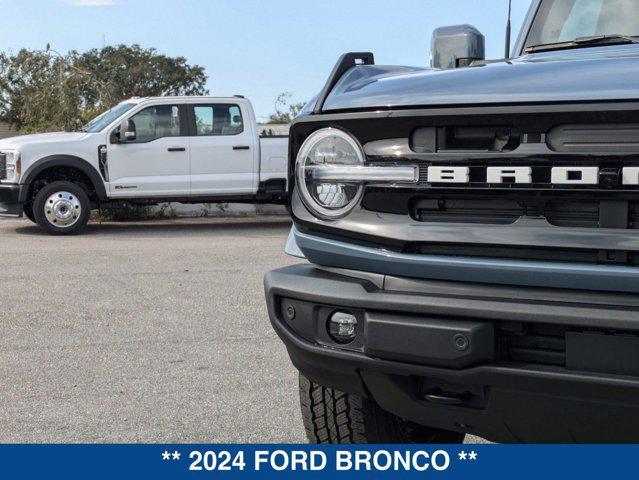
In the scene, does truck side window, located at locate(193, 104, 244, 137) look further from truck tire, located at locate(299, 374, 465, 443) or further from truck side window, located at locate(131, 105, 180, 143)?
truck tire, located at locate(299, 374, 465, 443)

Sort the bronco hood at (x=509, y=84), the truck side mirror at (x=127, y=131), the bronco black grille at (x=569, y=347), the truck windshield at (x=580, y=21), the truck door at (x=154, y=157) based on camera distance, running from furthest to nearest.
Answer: the truck door at (x=154, y=157), the truck side mirror at (x=127, y=131), the truck windshield at (x=580, y=21), the bronco hood at (x=509, y=84), the bronco black grille at (x=569, y=347)

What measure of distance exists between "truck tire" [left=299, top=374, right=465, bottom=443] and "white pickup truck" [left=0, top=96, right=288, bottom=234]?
995 cm

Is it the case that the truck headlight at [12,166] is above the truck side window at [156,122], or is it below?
below

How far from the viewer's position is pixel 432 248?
2539mm

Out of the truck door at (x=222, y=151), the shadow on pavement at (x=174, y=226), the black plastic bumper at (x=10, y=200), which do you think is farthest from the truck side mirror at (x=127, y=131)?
the black plastic bumper at (x=10, y=200)

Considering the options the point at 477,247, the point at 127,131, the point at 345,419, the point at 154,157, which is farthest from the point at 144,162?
the point at 477,247

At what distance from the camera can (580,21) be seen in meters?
3.98

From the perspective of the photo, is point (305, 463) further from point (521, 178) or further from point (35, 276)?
point (35, 276)

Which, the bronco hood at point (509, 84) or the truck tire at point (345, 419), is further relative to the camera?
the truck tire at point (345, 419)

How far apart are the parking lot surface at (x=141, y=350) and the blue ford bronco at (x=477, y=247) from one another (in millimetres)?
1468

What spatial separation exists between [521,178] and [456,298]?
1.14 ft

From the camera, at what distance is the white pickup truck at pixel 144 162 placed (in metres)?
12.6

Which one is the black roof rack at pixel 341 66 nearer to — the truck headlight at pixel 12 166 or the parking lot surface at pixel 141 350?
the parking lot surface at pixel 141 350

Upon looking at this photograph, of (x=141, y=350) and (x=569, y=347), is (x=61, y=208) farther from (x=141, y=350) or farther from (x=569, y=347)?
(x=569, y=347)
